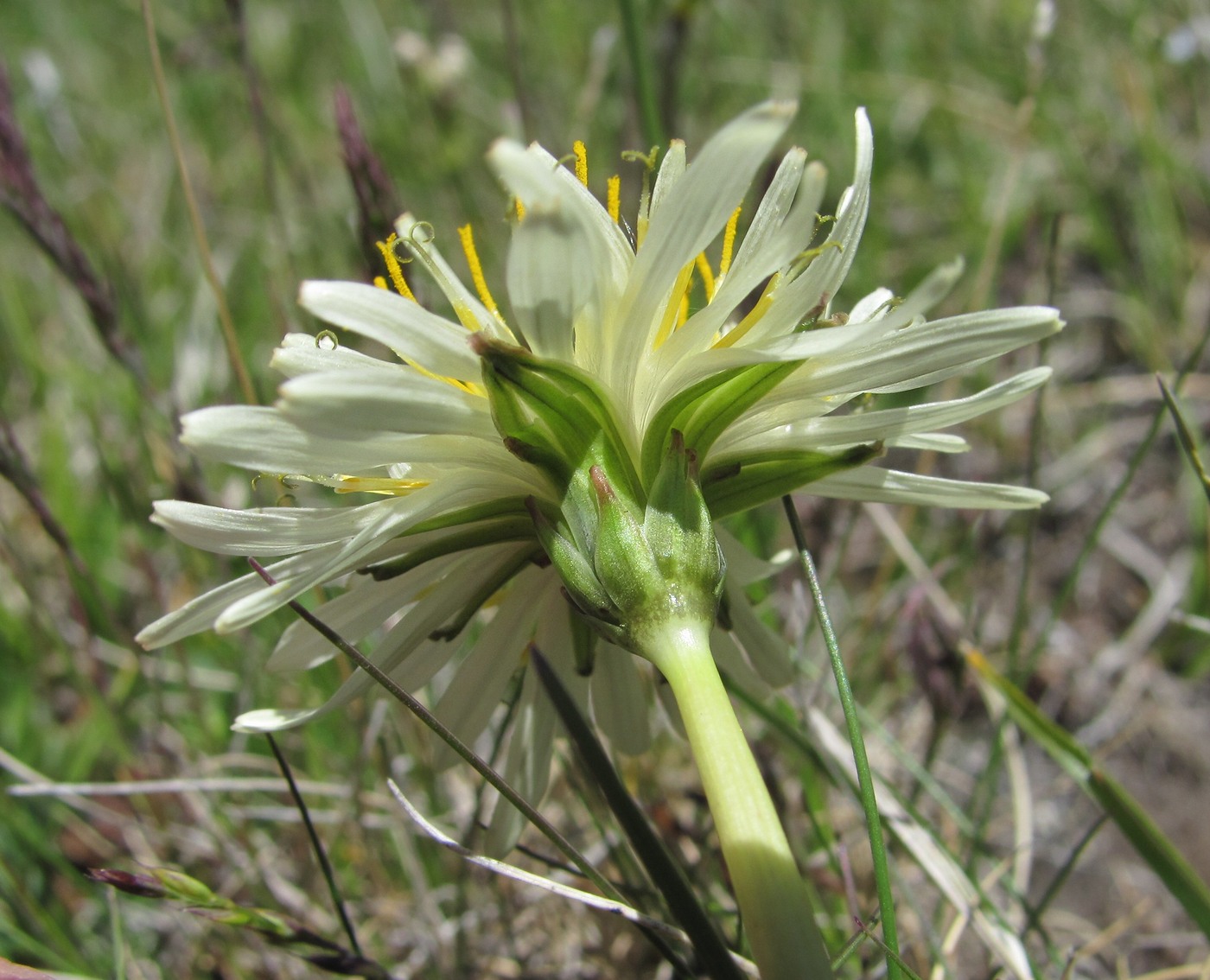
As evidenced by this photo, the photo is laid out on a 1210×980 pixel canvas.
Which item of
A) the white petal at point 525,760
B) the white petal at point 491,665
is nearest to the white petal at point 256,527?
the white petal at point 491,665

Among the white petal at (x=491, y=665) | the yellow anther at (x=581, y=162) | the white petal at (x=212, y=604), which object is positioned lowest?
the white petal at (x=491, y=665)

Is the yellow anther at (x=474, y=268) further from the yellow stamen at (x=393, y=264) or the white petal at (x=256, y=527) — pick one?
the white petal at (x=256, y=527)

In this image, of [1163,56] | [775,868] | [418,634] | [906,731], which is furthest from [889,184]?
[775,868]

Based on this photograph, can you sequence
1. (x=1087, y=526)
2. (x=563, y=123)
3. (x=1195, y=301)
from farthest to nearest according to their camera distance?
(x=563, y=123)
(x=1195, y=301)
(x=1087, y=526)

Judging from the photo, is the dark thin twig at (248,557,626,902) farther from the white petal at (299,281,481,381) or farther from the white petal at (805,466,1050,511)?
the white petal at (805,466,1050,511)

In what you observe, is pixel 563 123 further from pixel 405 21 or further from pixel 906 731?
pixel 906 731

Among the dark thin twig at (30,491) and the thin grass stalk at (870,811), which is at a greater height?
the dark thin twig at (30,491)

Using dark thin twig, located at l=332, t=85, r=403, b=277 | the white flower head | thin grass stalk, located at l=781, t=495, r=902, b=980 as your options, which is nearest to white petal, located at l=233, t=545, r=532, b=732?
the white flower head
